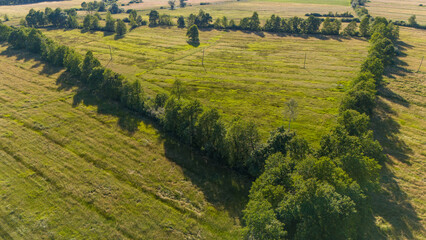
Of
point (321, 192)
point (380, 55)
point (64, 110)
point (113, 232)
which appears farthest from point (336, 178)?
point (380, 55)

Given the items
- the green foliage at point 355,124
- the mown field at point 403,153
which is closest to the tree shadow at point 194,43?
the mown field at point 403,153

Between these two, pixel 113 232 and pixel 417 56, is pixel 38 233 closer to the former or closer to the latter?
pixel 113 232

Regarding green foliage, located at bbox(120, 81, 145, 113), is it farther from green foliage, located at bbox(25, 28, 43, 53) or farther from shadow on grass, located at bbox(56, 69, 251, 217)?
green foliage, located at bbox(25, 28, 43, 53)

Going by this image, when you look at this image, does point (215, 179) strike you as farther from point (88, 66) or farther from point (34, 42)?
point (34, 42)

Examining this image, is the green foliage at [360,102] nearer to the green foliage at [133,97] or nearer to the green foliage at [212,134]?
the green foliage at [212,134]

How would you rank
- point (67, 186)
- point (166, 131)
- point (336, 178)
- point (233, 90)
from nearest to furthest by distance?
point (336, 178), point (67, 186), point (166, 131), point (233, 90)

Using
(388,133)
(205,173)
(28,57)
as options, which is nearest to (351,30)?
(388,133)
